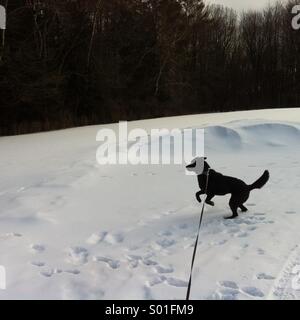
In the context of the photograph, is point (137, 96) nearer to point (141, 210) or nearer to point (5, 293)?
point (141, 210)

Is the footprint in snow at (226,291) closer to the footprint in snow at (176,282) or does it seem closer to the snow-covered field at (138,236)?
the snow-covered field at (138,236)

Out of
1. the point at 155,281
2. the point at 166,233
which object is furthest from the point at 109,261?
the point at 166,233

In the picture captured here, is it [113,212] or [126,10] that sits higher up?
[126,10]

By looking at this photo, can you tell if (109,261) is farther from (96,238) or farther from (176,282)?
(176,282)

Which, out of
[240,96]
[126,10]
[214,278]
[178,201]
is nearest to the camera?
[214,278]

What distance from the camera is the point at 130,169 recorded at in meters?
9.82

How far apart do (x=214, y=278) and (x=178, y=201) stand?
292 centimetres

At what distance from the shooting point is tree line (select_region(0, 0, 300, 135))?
2381 centimetres

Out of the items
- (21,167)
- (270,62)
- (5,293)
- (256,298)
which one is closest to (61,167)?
(21,167)

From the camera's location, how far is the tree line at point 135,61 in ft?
78.1

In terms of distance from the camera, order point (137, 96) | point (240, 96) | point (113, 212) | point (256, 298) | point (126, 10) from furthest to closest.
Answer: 1. point (240, 96)
2. point (137, 96)
3. point (126, 10)
4. point (113, 212)
5. point (256, 298)

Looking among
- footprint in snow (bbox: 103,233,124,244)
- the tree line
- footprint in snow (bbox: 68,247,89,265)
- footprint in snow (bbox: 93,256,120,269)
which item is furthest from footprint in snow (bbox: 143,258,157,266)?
the tree line

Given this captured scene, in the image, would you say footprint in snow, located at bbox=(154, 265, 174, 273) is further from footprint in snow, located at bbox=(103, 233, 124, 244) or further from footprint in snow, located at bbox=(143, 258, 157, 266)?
footprint in snow, located at bbox=(103, 233, 124, 244)

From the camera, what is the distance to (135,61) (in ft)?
113
